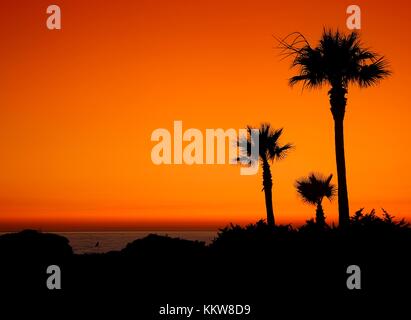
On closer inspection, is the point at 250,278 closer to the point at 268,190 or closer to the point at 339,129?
the point at 339,129

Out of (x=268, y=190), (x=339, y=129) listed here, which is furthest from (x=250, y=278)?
(x=268, y=190)

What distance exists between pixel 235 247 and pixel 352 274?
7708mm

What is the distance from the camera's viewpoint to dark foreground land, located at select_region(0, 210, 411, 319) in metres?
17.6

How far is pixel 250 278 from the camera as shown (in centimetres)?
2092

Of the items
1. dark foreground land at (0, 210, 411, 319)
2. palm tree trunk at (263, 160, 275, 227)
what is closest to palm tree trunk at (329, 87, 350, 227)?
dark foreground land at (0, 210, 411, 319)

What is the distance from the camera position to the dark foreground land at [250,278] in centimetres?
1764

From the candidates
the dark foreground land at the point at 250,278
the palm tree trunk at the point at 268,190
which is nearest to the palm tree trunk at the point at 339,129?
the dark foreground land at the point at 250,278

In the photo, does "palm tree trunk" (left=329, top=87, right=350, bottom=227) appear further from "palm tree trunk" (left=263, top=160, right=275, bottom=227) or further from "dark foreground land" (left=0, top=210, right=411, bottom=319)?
"palm tree trunk" (left=263, top=160, right=275, bottom=227)

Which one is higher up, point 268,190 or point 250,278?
point 268,190

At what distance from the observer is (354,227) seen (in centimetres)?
2455

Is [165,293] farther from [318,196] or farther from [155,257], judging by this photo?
[318,196]

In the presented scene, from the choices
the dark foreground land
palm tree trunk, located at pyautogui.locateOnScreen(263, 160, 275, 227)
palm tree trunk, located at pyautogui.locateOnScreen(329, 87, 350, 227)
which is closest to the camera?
the dark foreground land

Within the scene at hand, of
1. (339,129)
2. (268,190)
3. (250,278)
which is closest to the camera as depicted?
(250,278)
